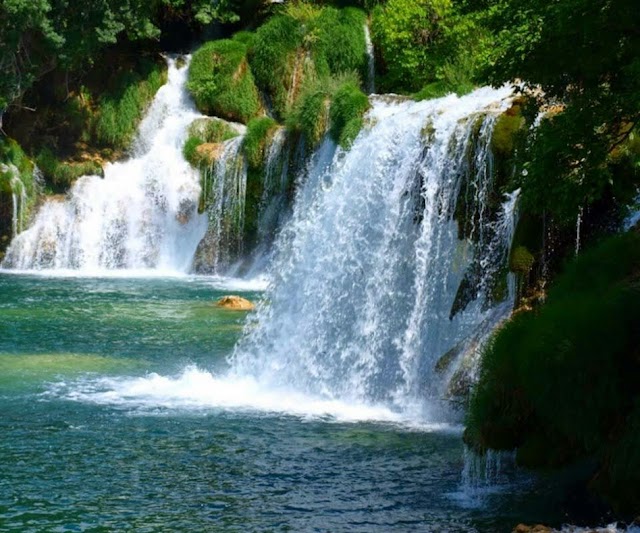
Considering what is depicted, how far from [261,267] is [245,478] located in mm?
17550

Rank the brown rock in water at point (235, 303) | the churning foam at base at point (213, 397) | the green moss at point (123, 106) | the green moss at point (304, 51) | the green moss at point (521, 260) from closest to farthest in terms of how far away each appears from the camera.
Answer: the green moss at point (521, 260) → the churning foam at base at point (213, 397) → the brown rock in water at point (235, 303) → the green moss at point (304, 51) → the green moss at point (123, 106)

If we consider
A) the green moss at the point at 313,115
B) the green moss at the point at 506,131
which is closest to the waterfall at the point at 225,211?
the green moss at the point at 313,115

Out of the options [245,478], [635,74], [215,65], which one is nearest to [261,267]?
[215,65]

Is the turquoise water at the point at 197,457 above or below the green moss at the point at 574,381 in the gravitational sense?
below

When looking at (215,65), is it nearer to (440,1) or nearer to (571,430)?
(440,1)

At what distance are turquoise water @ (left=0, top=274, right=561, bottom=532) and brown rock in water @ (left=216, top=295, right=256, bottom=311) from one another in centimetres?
413

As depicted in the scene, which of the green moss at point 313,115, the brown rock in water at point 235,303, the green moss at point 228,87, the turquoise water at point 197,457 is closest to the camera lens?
the turquoise water at point 197,457

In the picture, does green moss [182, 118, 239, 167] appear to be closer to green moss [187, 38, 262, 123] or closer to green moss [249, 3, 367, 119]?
green moss [187, 38, 262, 123]

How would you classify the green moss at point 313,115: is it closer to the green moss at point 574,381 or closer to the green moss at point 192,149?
the green moss at point 192,149

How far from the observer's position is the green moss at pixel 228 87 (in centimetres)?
3170

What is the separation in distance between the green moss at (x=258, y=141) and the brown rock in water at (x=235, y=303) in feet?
22.3

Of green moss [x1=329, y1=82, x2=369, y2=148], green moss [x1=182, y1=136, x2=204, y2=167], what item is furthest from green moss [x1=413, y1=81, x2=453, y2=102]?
green moss [x1=182, y1=136, x2=204, y2=167]

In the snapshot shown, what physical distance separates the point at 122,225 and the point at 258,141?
485cm

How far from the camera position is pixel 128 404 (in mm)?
12883
